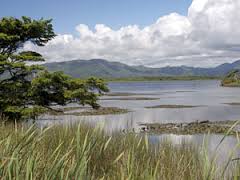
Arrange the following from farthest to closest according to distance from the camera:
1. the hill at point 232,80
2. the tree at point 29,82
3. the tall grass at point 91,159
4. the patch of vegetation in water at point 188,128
Answer: 1. the hill at point 232,80
2. the patch of vegetation in water at point 188,128
3. the tree at point 29,82
4. the tall grass at point 91,159

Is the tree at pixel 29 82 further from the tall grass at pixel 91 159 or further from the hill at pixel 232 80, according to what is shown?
the hill at pixel 232 80

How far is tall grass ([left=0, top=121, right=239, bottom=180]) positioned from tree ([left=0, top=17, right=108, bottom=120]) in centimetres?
595

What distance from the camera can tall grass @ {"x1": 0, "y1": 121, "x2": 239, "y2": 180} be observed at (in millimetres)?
3126

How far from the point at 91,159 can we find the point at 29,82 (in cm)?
995

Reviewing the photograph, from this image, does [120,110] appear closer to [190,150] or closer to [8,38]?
[8,38]

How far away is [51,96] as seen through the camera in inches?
586

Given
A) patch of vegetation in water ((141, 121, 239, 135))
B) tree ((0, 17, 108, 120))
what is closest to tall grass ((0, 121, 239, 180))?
tree ((0, 17, 108, 120))

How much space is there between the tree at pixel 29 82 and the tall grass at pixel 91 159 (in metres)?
5.95

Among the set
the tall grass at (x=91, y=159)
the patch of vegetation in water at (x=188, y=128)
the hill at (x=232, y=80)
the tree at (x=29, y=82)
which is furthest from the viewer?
the hill at (x=232, y=80)

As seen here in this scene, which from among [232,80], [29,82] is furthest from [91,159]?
[232,80]

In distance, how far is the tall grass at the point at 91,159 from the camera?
313 cm

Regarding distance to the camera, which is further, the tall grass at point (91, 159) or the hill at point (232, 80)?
the hill at point (232, 80)

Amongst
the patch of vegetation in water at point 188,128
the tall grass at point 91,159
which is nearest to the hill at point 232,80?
the patch of vegetation in water at point 188,128

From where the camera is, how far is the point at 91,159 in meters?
5.81
